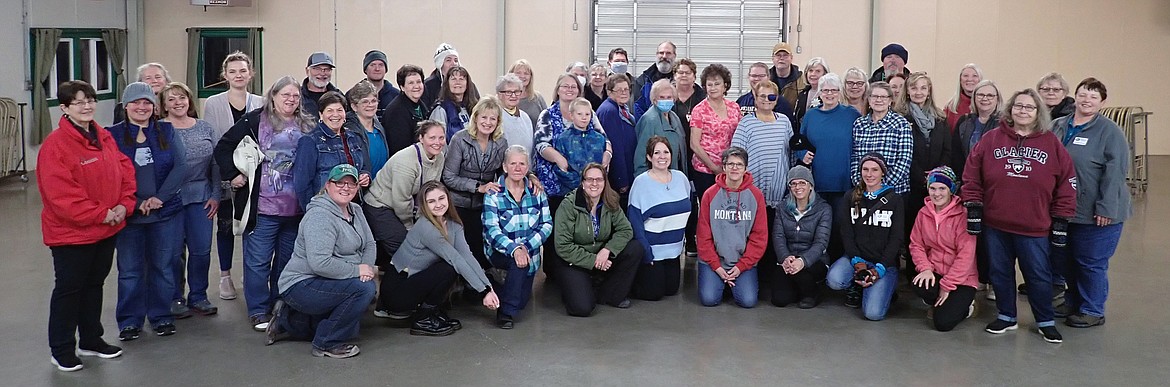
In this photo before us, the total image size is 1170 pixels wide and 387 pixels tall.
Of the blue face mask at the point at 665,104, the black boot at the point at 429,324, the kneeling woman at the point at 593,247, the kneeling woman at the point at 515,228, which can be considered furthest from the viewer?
the blue face mask at the point at 665,104

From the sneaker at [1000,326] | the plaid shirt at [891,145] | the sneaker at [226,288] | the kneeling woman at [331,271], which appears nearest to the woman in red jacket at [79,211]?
the kneeling woman at [331,271]

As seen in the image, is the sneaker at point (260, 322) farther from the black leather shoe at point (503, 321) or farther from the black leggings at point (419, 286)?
the black leather shoe at point (503, 321)

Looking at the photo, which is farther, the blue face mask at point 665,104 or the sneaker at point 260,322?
the blue face mask at point 665,104

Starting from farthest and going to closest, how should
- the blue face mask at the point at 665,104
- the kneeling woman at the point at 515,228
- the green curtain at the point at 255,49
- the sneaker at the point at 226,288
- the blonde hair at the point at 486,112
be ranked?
the green curtain at the point at 255,49 → the blue face mask at the point at 665,104 → the sneaker at the point at 226,288 → the blonde hair at the point at 486,112 → the kneeling woman at the point at 515,228

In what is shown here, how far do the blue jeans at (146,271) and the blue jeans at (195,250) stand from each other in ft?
0.36

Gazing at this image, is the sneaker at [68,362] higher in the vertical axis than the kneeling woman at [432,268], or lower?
lower

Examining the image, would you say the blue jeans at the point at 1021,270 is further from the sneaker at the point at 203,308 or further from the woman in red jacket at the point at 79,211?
the woman in red jacket at the point at 79,211

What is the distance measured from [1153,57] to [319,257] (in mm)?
13844

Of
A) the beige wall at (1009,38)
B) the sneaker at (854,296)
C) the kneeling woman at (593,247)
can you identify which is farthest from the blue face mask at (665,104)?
the beige wall at (1009,38)

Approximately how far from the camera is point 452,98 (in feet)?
20.8

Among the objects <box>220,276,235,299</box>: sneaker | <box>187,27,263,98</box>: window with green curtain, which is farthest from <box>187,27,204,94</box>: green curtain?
<box>220,276,235,299</box>: sneaker

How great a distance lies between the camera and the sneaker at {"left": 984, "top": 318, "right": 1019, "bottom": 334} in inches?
213

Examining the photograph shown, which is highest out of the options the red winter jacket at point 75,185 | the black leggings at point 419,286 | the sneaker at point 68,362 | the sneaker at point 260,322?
the red winter jacket at point 75,185

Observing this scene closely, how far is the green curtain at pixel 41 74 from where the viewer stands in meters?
12.2
